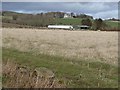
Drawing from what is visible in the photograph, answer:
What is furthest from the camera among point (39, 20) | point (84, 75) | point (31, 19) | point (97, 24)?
point (39, 20)

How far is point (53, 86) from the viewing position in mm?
12266

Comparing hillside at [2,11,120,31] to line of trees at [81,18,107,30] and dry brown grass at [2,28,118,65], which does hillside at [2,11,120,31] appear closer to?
line of trees at [81,18,107,30]

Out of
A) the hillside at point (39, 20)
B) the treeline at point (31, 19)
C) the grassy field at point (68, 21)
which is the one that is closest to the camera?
the hillside at point (39, 20)

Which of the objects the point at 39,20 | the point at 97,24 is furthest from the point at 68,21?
the point at 97,24

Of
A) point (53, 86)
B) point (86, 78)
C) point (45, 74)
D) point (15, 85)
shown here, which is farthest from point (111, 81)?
point (15, 85)

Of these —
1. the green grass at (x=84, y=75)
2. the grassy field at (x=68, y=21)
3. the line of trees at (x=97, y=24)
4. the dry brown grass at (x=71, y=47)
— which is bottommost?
the green grass at (x=84, y=75)

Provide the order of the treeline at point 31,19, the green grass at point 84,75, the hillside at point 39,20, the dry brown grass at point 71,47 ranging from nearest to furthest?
1. the green grass at point 84,75
2. the dry brown grass at point 71,47
3. the hillside at point 39,20
4. the treeline at point 31,19

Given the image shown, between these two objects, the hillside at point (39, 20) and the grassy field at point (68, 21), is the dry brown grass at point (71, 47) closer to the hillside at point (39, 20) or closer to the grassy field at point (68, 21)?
the hillside at point (39, 20)

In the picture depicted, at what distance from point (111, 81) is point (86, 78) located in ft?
4.19

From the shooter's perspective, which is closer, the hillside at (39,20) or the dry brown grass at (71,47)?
the dry brown grass at (71,47)

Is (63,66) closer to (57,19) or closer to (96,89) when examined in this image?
(96,89)

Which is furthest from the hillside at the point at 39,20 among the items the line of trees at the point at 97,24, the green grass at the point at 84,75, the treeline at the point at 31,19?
the green grass at the point at 84,75

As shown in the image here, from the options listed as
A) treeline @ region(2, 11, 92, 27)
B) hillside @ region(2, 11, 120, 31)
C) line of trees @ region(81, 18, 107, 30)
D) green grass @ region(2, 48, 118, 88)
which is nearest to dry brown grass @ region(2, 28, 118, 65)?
green grass @ region(2, 48, 118, 88)

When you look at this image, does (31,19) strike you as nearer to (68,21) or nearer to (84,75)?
(68,21)
